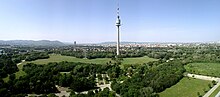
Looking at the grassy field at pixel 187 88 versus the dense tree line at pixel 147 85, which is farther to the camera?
the grassy field at pixel 187 88

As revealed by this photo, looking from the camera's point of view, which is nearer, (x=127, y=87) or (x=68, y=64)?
(x=127, y=87)

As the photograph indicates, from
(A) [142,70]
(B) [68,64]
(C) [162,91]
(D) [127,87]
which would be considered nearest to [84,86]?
(D) [127,87]

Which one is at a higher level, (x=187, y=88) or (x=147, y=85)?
(x=147, y=85)

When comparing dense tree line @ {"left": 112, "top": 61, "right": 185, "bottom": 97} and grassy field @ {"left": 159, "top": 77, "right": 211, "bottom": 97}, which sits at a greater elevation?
dense tree line @ {"left": 112, "top": 61, "right": 185, "bottom": 97}

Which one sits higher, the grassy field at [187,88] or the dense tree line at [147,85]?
the dense tree line at [147,85]

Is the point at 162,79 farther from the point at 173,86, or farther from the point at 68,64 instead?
the point at 68,64

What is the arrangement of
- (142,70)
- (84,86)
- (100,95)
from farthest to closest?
(142,70)
(84,86)
(100,95)

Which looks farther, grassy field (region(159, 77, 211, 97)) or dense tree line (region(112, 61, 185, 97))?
grassy field (region(159, 77, 211, 97))

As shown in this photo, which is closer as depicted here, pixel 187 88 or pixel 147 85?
pixel 147 85
